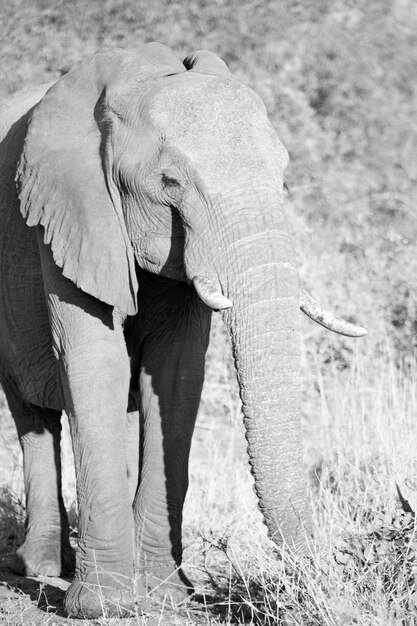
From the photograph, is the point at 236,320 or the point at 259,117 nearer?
the point at 236,320

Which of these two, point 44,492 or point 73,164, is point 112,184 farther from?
point 44,492

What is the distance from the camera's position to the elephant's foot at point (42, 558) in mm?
5871

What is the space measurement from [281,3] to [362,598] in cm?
1222

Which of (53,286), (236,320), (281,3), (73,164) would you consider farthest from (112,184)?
(281,3)

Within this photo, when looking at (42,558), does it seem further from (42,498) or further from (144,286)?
→ (144,286)

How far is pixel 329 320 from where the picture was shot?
175 inches

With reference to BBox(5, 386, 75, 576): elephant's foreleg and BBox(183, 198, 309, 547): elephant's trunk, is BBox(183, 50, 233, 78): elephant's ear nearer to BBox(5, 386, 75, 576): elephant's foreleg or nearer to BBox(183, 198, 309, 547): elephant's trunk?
BBox(183, 198, 309, 547): elephant's trunk

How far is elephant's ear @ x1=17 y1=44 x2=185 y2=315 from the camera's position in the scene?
15.8ft

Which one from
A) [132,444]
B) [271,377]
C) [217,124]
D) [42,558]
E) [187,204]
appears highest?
[217,124]

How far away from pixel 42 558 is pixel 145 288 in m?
1.62

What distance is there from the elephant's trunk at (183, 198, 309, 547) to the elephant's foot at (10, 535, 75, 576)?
1959mm

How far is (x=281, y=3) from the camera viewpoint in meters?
15.3

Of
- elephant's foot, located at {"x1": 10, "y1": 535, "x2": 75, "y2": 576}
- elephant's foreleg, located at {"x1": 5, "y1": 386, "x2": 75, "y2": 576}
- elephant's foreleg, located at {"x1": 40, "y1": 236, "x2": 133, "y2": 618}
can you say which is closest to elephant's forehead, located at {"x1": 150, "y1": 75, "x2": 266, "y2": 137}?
elephant's foreleg, located at {"x1": 40, "y1": 236, "x2": 133, "y2": 618}

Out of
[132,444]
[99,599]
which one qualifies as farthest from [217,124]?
[132,444]
